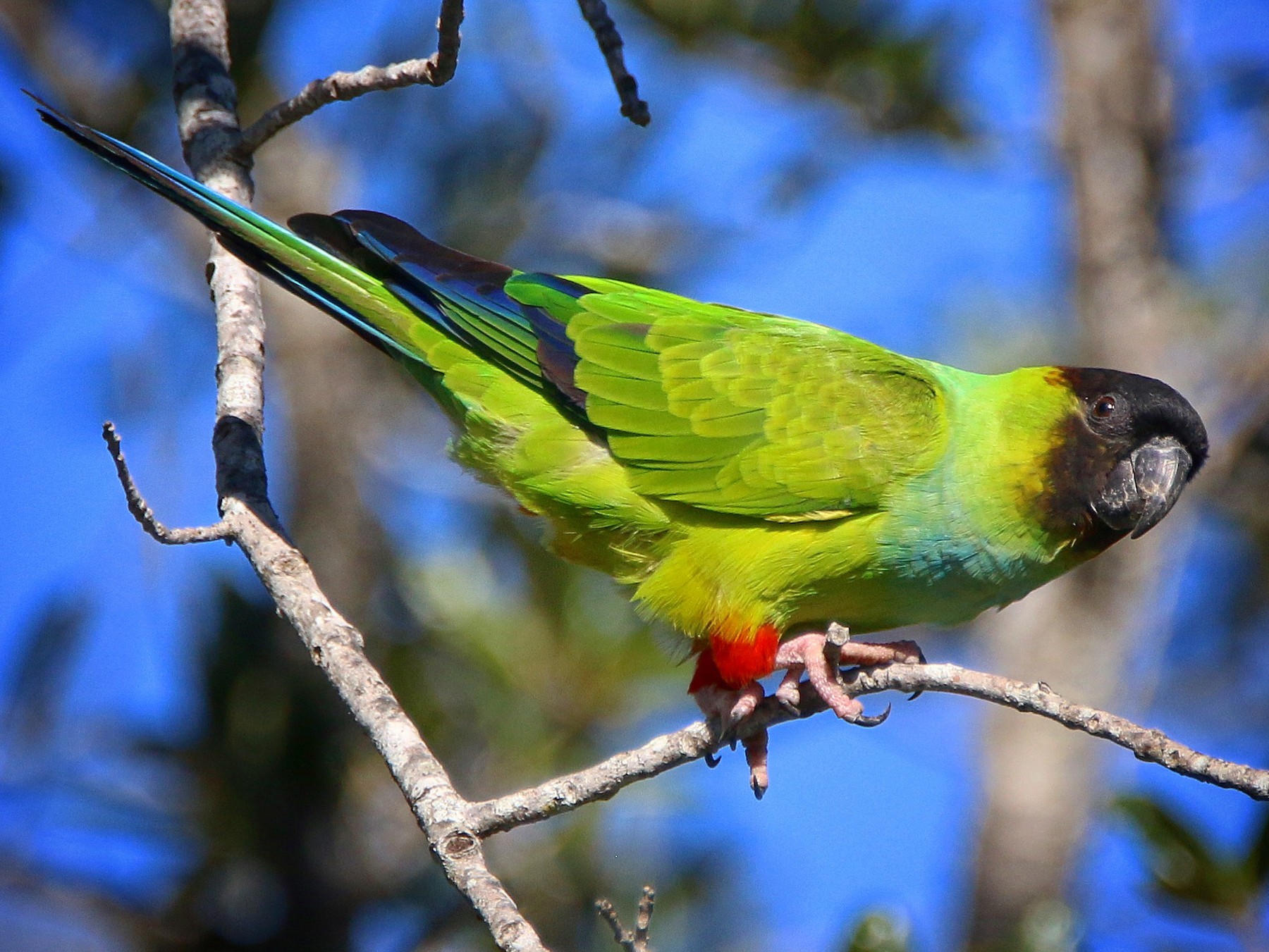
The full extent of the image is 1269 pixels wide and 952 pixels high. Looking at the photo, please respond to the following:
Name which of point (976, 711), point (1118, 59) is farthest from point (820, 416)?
point (976, 711)

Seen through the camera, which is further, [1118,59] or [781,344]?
[1118,59]

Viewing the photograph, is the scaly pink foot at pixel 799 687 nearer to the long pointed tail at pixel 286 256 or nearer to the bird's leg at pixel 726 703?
the bird's leg at pixel 726 703

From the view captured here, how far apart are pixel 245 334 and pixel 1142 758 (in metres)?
2.67

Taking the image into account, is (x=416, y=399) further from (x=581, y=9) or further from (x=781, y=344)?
(x=581, y=9)

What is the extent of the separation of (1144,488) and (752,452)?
131 cm

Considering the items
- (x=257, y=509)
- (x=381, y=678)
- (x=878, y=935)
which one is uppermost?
(x=257, y=509)

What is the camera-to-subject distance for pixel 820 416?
13.3 ft

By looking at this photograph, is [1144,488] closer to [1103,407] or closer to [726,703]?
[1103,407]

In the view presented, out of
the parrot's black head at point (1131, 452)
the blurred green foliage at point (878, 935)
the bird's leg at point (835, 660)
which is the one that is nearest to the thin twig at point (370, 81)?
the bird's leg at point (835, 660)

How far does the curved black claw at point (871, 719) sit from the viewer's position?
10.9 feet

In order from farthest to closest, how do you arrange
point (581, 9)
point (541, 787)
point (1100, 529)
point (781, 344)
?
1. point (781, 344)
2. point (1100, 529)
3. point (581, 9)
4. point (541, 787)

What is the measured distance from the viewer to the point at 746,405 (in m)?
4.13

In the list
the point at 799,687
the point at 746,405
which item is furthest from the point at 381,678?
the point at 746,405

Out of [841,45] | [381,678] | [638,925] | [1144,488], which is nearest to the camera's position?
[638,925]
